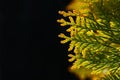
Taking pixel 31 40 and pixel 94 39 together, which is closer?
pixel 94 39

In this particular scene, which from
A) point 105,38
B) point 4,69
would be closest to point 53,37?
point 4,69

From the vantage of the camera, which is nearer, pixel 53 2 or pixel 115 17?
pixel 115 17

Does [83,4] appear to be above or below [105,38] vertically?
above

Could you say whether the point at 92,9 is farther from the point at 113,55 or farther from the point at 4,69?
the point at 4,69

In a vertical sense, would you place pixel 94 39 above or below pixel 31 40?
above
